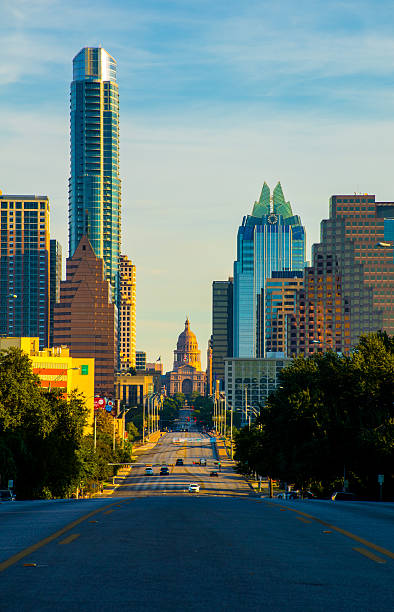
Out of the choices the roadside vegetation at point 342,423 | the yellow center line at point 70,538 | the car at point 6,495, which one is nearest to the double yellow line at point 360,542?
the yellow center line at point 70,538

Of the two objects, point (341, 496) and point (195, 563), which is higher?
point (195, 563)

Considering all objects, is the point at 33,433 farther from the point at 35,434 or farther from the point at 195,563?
the point at 195,563

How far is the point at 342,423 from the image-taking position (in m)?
60.6

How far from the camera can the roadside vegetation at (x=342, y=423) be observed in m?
60.3

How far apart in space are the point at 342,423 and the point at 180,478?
2836 inches

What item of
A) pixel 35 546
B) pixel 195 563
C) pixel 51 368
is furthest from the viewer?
pixel 51 368

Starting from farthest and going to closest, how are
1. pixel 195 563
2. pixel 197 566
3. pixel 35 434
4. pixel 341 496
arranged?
1. pixel 35 434
2. pixel 341 496
3. pixel 195 563
4. pixel 197 566

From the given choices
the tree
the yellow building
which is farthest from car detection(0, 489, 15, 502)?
the yellow building

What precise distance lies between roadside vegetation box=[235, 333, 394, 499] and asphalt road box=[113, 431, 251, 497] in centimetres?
2475

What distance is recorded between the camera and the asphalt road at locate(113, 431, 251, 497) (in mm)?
103406

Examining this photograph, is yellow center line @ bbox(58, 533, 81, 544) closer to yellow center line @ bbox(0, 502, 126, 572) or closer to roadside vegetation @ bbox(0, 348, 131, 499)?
yellow center line @ bbox(0, 502, 126, 572)

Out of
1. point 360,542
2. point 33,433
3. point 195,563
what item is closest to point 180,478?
point 33,433

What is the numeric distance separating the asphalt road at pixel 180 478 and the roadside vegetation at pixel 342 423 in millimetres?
24751

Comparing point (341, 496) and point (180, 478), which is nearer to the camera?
point (341, 496)
